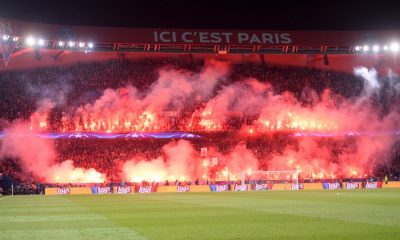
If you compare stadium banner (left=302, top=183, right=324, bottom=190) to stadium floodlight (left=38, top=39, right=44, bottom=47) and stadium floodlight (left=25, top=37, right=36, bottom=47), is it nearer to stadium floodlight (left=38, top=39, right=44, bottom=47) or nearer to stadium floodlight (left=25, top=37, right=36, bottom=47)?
stadium floodlight (left=38, top=39, right=44, bottom=47)

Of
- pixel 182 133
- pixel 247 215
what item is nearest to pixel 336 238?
pixel 247 215

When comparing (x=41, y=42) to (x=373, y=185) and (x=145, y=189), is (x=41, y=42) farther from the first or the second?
(x=373, y=185)

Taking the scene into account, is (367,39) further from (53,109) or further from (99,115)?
(53,109)

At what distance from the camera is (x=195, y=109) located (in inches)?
2009

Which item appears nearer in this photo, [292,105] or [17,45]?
[17,45]

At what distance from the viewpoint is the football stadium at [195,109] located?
47094 millimetres

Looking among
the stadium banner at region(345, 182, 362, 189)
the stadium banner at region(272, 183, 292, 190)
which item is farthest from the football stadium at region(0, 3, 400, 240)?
the stadium banner at region(345, 182, 362, 189)

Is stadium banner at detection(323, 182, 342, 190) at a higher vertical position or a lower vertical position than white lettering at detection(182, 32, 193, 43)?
lower

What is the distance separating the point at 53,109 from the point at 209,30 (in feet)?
55.1

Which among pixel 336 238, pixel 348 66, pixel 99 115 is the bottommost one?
pixel 336 238

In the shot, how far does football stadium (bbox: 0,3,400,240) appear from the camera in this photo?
155 feet

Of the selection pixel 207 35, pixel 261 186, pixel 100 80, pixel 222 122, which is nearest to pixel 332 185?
pixel 261 186

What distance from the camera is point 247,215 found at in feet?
54.2

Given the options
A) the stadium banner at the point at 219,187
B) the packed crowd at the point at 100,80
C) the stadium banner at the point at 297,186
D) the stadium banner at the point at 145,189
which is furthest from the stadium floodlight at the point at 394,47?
the stadium banner at the point at 145,189
